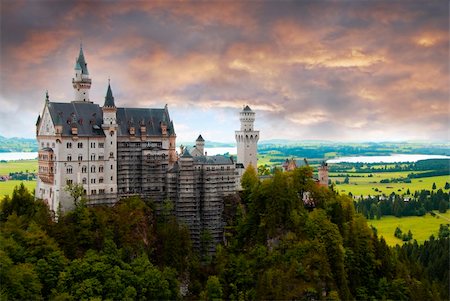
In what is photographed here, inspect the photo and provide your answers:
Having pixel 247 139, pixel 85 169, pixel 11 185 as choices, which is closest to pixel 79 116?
pixel 85 169

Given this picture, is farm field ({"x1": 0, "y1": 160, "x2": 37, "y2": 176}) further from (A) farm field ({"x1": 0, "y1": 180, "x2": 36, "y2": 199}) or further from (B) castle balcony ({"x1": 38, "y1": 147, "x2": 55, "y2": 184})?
(B) castle balcony ({"x1": 38, "y1": 147, "x2": 55, "y2": 184})

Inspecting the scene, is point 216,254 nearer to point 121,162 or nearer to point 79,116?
point 121,162

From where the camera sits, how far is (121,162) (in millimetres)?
82875

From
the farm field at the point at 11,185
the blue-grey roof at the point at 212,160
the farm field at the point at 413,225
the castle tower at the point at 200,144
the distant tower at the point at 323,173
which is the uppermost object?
the castle tower at the point at 200,144

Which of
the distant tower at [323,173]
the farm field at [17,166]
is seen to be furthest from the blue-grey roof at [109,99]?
the farm field at [17,166]

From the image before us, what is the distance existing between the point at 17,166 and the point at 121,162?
106m

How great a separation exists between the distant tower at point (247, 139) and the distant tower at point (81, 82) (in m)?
28.3

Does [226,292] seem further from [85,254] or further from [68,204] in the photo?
[68,204]

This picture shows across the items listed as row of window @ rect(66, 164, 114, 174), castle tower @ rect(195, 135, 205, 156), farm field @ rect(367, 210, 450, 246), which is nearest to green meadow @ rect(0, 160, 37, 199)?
castle tower @ rect(195, 135, 205, 156)

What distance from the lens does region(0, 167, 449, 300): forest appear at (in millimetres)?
68750

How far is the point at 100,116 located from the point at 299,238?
108 feet

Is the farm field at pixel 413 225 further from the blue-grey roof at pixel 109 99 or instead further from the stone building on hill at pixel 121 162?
the blue-grey roof at pixel 109 99

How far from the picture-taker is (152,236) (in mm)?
78812

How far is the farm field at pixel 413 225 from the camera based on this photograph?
135875 mm
